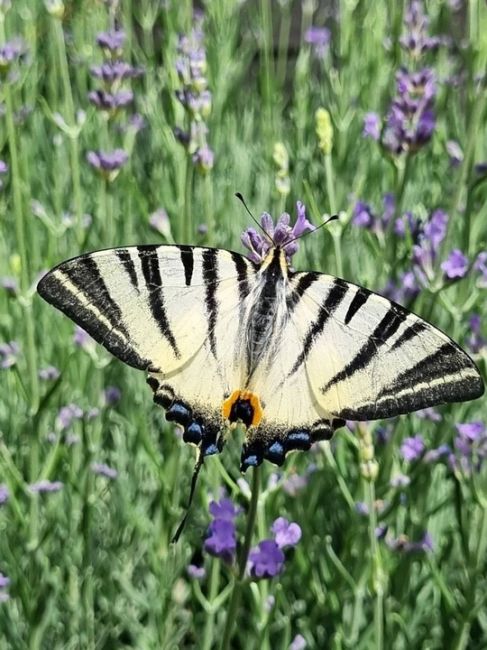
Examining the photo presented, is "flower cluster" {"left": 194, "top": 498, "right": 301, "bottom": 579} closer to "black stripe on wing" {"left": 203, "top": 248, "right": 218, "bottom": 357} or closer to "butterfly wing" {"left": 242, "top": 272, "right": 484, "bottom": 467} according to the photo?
"butterfly wing" {"left": 242, "top": 272, "right": 484, "bottom": 467}

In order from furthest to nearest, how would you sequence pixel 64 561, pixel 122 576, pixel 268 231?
pixel 64 561 → pixel 122 576 → pixel 268 231

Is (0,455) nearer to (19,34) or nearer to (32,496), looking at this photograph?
(32,496)

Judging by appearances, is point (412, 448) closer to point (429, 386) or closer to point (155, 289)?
point (429, 386)

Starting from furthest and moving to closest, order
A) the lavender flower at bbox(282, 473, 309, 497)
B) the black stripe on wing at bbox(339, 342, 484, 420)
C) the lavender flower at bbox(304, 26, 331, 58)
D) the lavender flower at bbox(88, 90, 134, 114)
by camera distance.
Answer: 1. the lavender flower at bbox(304, 26, 331, 58)
2. the lavender flower at bbox(88, 90, 134, 114)
3. the lavender flower at bbox(282, 473, 309, 497)
4. the black stripe on wing at bbox(339, 342, 484, 420)

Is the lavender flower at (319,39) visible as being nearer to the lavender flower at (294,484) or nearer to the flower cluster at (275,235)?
the lavender flower at (294,484)

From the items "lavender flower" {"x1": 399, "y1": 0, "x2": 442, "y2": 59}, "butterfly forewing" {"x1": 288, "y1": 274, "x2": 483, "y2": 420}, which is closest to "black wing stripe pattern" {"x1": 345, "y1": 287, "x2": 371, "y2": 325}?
"butterfly forewing" {"x1": 288, "y1": 274, "x2": 483, "y2": 420}

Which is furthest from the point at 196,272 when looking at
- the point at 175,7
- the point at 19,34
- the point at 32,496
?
the point at 19,34
